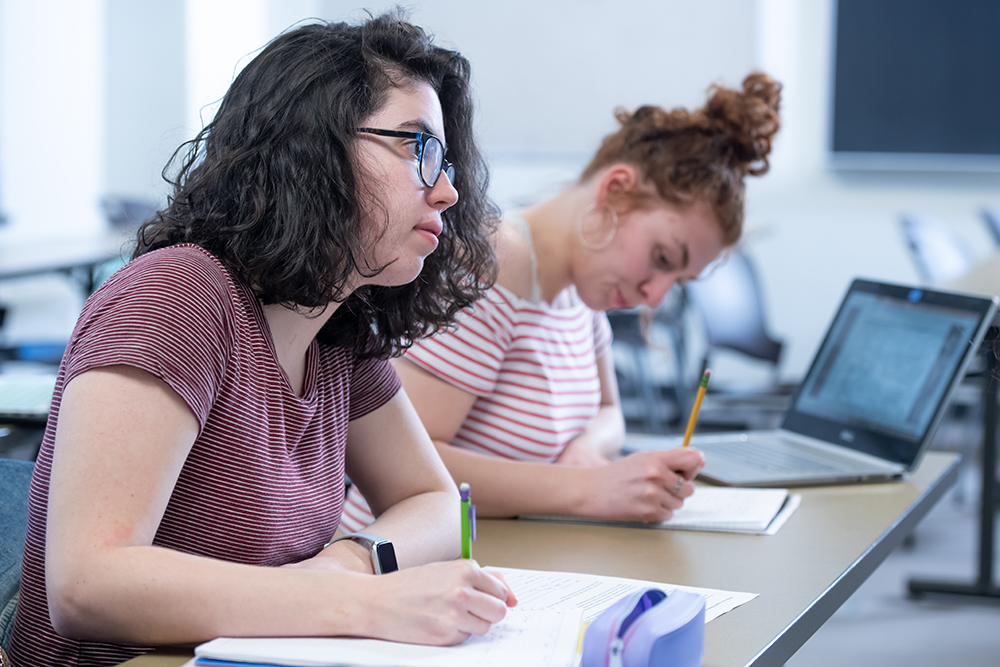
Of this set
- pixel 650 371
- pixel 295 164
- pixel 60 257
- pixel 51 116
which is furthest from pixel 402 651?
pixel 51 116

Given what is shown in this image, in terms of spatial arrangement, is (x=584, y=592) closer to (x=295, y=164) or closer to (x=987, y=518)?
(x=295, y=164)

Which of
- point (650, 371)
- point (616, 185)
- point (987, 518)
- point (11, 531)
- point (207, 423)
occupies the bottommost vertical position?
point (650, 371)

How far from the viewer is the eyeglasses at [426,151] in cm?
95

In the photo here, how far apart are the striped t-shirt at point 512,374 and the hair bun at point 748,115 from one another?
0.36 m

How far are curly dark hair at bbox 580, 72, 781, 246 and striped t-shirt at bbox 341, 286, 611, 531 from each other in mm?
241

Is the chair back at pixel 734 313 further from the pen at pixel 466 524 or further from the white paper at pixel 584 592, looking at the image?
the pen at pixel 466 524

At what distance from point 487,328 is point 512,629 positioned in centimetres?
67

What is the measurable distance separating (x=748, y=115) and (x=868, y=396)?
50 centimetres

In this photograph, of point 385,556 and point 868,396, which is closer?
point 385,556

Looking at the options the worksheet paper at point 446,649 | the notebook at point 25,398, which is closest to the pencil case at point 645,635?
the worksheet paper at point 446,649

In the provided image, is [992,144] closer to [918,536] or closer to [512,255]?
[918,536]

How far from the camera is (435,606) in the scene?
758 millimetres

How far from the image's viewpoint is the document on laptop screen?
1516mm

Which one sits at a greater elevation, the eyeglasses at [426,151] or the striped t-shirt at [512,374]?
the eyeglasses at [426,151]
